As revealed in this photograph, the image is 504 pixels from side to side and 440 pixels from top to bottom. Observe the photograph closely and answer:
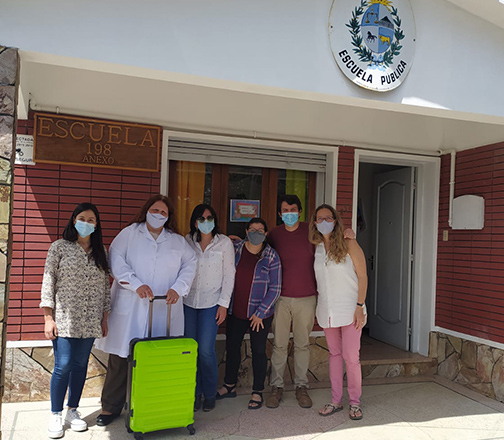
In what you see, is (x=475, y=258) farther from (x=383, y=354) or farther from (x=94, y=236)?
(x=94, y=236)

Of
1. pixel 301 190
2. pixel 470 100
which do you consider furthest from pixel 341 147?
pixel 470 100

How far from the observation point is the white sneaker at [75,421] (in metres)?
3.44

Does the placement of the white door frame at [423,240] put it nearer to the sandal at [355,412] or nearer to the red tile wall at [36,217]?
the sandal at [355,412]

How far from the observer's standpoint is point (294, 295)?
13.1 ft

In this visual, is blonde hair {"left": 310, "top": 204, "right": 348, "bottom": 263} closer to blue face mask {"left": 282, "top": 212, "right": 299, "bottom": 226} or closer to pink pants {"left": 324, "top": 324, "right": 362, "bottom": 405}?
blue face mask {"left": 282, "top": 212, "right": 299, "bottom": 226}

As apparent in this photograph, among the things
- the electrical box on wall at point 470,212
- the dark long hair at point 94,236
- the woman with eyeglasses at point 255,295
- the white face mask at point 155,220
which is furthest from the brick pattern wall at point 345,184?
the dark long hair at point 94,236

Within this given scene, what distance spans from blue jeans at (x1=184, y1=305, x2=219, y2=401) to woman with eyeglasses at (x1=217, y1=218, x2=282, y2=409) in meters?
0.26

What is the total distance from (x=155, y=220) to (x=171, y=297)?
1.95 feet

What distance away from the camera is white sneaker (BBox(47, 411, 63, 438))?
3322mm

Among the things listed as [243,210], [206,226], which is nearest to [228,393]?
[206,226]

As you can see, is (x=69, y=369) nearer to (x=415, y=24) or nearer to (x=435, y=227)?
(x=415, y=24)

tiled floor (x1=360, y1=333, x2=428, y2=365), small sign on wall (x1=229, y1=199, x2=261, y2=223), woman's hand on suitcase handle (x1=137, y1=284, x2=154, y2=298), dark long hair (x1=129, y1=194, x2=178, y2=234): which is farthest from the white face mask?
tiled floor (x1=360, y1=333, x2=428, y2=365)

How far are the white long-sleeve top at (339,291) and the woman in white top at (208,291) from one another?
0.78m

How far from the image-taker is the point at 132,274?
3.41 m
